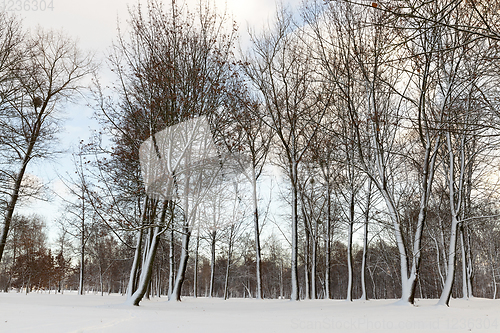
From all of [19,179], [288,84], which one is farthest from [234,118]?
[19,179]

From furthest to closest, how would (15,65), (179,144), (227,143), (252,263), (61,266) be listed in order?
1. (252,263)
2. (61,266)
3. (227,143)
4. (15,65)
5. (179,144)

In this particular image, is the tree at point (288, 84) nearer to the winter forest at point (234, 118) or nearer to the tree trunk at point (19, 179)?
the winter forest at point (234, 118)

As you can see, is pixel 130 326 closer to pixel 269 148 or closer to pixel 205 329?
pixel 205 329

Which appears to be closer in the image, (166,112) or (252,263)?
(166,112)

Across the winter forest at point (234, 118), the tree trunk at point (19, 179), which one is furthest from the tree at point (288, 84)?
the tree trunk at point (19, 179)

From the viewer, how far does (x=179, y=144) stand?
1096cm

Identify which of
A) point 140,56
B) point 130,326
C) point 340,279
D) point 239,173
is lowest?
point 340,279

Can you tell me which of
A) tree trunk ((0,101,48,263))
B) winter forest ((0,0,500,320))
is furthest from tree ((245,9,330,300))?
tree trunk ((0,101,48,263))

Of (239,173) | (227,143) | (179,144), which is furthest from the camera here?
(239,173)

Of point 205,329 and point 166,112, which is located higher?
point 166,112

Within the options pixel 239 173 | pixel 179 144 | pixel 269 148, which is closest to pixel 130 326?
pixel 179 144

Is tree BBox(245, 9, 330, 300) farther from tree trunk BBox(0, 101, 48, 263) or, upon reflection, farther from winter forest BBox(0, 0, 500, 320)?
tree trunk BBox(0, 101, 48, 263)

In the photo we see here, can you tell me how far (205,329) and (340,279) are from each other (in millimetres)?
45367

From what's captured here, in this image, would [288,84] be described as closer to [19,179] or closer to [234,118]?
[234,118]
